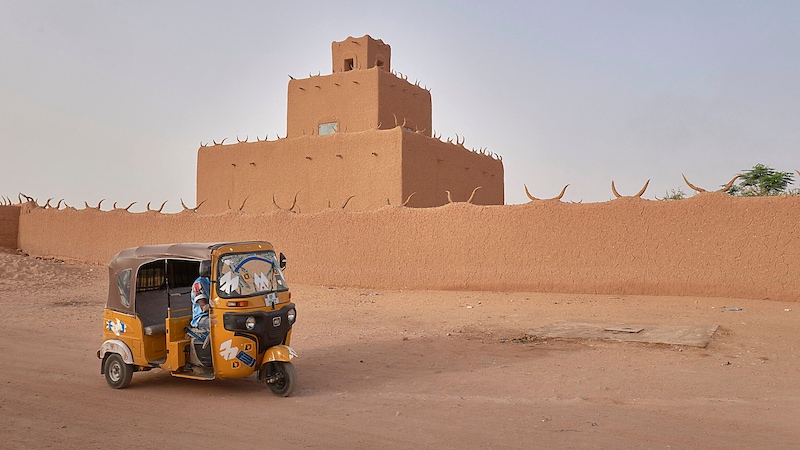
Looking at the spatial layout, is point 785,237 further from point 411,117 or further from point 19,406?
point 411,117

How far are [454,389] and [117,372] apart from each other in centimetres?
367

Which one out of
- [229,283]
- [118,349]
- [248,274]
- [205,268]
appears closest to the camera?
[205,268]

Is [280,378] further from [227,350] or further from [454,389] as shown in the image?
[454,389]

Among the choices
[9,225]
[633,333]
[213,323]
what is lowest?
[633,333]

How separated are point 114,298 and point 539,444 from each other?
492 cm

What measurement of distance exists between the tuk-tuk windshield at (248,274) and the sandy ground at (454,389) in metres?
1.08

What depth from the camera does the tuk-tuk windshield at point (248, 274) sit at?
615cm

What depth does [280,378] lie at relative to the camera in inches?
244

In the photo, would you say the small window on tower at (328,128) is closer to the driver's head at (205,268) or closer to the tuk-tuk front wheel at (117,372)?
the tuk-tuk front wheel at (117,372)

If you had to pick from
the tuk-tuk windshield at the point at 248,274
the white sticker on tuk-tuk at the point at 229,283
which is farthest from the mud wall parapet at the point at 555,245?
the white sticker on tuk-tuk at the point at 229,283

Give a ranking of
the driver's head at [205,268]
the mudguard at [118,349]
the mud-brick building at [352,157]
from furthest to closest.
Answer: the mud-brick building at [352,157]
the mudguard at [118,349]
the driver's head at [205,268]

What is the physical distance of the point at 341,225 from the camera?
15.2 metres

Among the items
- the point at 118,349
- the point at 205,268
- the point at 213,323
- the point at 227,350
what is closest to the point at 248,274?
the point at 205,268

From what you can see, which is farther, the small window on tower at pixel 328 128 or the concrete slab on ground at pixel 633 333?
the small window on tower at pixel 328 128
